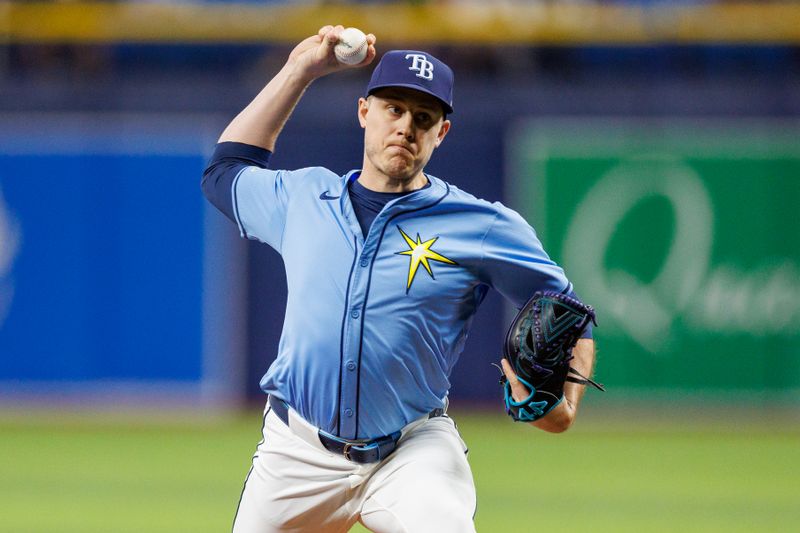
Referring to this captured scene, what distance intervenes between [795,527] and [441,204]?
4472mm

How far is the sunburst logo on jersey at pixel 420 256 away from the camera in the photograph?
179 inches

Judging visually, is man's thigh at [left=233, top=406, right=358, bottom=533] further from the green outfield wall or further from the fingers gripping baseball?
the green outfield wall

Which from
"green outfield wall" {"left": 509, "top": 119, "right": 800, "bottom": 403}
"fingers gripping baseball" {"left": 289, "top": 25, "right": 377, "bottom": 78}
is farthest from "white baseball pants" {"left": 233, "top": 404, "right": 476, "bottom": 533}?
"green outfield wall" {"left": 509, "top": 119, "right": 800, "bottom": 403}

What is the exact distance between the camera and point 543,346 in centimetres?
430

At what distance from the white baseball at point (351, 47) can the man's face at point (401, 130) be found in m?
0.19

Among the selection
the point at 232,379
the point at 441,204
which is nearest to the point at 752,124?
the point at 232,379

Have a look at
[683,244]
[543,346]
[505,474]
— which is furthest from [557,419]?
[683,244]

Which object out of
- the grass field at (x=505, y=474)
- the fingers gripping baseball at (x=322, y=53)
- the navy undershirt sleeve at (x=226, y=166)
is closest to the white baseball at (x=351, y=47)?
the fingers gripping baseball at (x=322, y=53)

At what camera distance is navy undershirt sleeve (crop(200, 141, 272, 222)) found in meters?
5.03

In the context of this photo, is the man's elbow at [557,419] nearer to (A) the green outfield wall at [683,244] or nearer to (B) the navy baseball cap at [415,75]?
(B) the navy baseball cap at [415,75]

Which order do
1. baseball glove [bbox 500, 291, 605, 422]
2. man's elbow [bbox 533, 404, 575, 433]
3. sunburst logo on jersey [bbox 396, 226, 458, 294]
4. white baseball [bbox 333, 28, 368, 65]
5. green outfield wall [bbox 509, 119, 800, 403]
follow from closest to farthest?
baseball glove [bbox 500, 291, 605, 422] → man's elbow [bbox 533, 404, 575, 433] → sunburst logo on jersey [bbox 396, 226, 458, 294] → white baseball [bbox 333, 28, 368, 65] → green outfield wall [bbox 509, 119, 800, 403]

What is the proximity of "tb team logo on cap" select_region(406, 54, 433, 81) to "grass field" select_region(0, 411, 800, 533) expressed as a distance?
13.5ft

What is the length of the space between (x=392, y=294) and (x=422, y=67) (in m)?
0.78

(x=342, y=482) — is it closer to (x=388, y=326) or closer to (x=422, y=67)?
(x=388, y=326)
